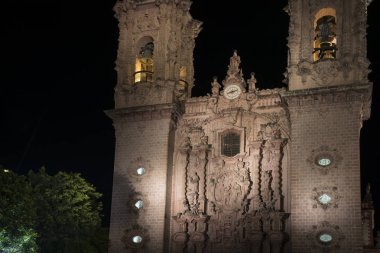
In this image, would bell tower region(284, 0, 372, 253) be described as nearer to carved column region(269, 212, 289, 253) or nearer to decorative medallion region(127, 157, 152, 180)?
carved column region(269, 212, 289, 253)

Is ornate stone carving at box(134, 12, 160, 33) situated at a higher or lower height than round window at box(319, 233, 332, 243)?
higher

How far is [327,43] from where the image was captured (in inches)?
1542

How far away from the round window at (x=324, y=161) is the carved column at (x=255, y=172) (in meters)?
3.65

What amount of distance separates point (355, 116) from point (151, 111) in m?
11.9

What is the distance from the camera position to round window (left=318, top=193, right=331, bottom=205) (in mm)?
35375

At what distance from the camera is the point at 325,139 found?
36500 millimetres

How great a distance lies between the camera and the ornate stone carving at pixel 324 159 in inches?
1414

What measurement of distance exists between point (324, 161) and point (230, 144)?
19.9 ft

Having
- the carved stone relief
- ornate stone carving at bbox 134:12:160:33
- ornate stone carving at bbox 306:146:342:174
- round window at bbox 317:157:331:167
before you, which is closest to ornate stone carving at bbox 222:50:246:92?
the carved stone relief

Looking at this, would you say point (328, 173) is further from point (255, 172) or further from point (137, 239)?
point (137, 239)

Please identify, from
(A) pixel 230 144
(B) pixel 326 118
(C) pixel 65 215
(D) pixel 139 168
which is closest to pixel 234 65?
(A) pixel 230 144

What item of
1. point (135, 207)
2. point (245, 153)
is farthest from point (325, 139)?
point (135, 207)

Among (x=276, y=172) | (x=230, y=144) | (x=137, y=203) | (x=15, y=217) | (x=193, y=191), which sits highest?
(x=230, y=144)

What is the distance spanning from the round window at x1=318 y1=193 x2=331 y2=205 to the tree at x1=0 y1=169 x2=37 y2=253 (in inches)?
584
